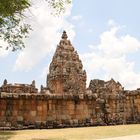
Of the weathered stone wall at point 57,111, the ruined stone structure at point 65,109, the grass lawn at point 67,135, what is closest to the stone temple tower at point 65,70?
the ruined stone structure at point 65,109

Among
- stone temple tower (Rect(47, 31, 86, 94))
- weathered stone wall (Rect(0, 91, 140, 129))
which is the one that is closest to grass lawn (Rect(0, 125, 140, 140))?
weathered stone wall (Rect(0, 91, 140, 129))

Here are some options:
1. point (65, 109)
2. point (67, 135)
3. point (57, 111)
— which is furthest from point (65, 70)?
point (67, 135)

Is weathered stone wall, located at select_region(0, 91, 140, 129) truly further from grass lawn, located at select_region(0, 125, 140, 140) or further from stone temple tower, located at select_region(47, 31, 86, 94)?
stone temple tower, located at select_region(47, 31, 86, 94)

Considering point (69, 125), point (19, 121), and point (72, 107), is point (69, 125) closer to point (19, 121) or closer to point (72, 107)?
point (72, 107)

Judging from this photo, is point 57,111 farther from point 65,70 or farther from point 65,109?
point 65,70

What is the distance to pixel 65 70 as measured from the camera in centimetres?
3706

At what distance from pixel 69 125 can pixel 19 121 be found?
6.78ft

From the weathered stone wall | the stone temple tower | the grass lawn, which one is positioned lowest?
the grass lawn

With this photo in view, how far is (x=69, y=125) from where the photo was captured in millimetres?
13094

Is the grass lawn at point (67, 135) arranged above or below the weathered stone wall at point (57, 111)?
below

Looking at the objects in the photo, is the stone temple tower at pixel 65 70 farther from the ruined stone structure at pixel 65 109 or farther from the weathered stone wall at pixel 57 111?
the weathered stone wall at pixel 57 111

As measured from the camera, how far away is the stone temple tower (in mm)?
35469

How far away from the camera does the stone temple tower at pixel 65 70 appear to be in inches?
1396

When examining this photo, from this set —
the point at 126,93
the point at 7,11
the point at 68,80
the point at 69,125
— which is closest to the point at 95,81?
the point at 68,80
